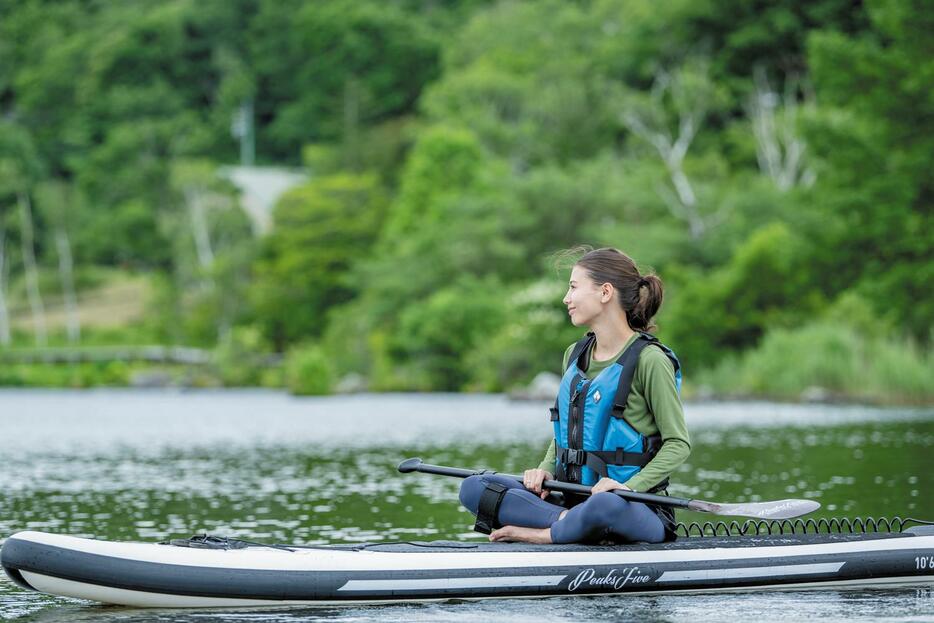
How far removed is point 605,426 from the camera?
7.44m

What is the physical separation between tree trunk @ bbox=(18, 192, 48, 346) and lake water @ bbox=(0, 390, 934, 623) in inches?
1334

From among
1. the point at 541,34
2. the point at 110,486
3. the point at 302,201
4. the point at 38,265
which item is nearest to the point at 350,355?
the point at 302,201

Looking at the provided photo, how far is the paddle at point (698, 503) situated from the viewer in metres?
7.24

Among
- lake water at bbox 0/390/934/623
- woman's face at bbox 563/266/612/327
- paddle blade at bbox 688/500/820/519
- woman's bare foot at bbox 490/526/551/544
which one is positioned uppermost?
woman's face at bbox 563/266/612/327

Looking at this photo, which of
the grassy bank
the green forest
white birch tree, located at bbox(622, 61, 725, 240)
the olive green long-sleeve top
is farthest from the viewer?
white birch tree, located at bbox(622, 61, 725, 240)

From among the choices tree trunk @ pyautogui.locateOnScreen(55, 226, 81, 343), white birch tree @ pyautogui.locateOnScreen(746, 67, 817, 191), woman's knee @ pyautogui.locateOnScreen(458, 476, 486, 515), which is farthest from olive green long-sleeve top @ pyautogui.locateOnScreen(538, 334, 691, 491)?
tree trunk @ pyautogui.locateOnScreen(55, 226, 81, 343)

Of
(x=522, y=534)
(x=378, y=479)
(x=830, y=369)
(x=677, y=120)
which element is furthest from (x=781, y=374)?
(x=522, y=534)

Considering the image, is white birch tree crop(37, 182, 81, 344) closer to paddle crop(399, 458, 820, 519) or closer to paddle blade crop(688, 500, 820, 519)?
paddle crop(399, 458, 820, 519)

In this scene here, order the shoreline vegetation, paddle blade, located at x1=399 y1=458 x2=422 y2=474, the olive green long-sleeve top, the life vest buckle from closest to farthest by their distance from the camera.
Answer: the olive green long-sleeve top, the life vest buckle, paddle blade, located at x1=399 y1=458 x2=422 y2=474, the shoreline vegetation

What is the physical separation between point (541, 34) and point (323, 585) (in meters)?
54.6

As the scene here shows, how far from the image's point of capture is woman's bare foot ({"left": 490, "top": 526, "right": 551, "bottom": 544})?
7.53m

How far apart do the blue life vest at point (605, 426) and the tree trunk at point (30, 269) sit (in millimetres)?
57421

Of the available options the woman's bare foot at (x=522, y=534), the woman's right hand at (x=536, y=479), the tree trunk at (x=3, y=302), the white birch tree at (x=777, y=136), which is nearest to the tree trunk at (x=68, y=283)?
the tree trunk at (x=3, y=302)

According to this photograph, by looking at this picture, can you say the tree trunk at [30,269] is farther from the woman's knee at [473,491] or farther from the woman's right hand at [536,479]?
the woman's right hand at [536,479]
